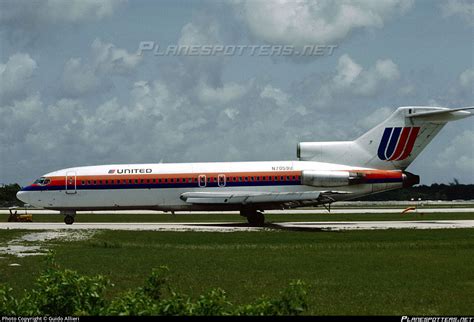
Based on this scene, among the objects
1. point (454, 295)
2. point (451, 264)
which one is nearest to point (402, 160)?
point (451, 264)

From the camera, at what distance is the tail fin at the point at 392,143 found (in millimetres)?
40375

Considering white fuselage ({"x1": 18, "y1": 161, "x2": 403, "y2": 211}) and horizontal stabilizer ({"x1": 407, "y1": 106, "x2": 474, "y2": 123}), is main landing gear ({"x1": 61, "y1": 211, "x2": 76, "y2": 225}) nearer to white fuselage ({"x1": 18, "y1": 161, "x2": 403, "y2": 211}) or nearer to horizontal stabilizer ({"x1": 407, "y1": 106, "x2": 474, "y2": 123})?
white fuselage ({"x1": 18, "y1": 161, "x2": 403, "y2": 211})

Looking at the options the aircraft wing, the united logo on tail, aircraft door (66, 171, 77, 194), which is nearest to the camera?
the aircraft wing

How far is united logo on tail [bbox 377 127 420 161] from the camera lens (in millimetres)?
40656

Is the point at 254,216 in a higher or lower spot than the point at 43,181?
lower

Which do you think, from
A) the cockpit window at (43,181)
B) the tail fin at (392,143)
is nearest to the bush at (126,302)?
the tail fin at (392,143)

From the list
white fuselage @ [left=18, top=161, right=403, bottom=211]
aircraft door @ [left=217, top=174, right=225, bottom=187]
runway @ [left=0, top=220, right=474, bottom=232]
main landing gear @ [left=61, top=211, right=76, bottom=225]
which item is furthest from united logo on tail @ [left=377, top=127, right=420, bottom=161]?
main landing gear @ [left=61, top=211, right=76, bottom=225]

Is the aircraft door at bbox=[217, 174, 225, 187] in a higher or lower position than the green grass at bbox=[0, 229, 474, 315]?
higher

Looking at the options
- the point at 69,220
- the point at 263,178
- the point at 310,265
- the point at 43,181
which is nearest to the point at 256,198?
the point at 263,178

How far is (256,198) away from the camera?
39.8 metres

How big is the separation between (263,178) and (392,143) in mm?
8666

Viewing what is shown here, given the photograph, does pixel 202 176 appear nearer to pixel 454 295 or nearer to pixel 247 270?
pixel 247 270

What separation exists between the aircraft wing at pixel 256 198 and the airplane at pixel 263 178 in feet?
0.21

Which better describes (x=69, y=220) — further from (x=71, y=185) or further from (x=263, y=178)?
(x=263, y=178)
